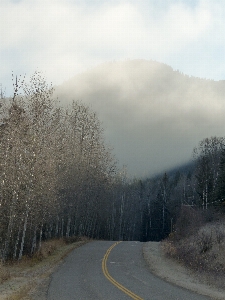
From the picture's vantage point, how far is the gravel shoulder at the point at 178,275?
1603 cm

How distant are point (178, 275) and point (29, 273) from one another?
28.8ft

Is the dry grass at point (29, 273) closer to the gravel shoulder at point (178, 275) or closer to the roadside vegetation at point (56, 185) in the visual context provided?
the roadside vegetation at point (56, 185)

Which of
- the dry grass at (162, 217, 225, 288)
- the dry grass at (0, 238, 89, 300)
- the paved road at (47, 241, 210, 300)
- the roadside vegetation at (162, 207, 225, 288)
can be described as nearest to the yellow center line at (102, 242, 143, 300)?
the paved road at (47, 241, 210, 300)

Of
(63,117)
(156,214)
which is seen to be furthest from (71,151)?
(156,214)

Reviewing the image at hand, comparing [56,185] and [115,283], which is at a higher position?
[56,185]

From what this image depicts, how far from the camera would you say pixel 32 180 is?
1035 inches

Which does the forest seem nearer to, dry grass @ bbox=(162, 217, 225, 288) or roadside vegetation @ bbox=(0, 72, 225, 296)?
roadside vegetation @ bbox=(0, 72, 225, 296)

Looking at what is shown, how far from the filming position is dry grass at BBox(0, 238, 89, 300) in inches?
593

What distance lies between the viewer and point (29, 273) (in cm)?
2144

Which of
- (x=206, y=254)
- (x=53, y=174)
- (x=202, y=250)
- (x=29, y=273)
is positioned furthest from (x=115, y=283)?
(x=53, y=174)

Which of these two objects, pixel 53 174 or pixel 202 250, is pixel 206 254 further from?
pixel 53 174

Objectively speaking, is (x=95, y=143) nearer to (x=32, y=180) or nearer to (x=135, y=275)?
(x=32, y=180)

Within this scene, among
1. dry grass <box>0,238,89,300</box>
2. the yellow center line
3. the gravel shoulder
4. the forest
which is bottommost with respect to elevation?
dry grass <box>0,238,89,300</box>

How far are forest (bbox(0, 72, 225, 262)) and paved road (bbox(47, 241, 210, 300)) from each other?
15.6ft
